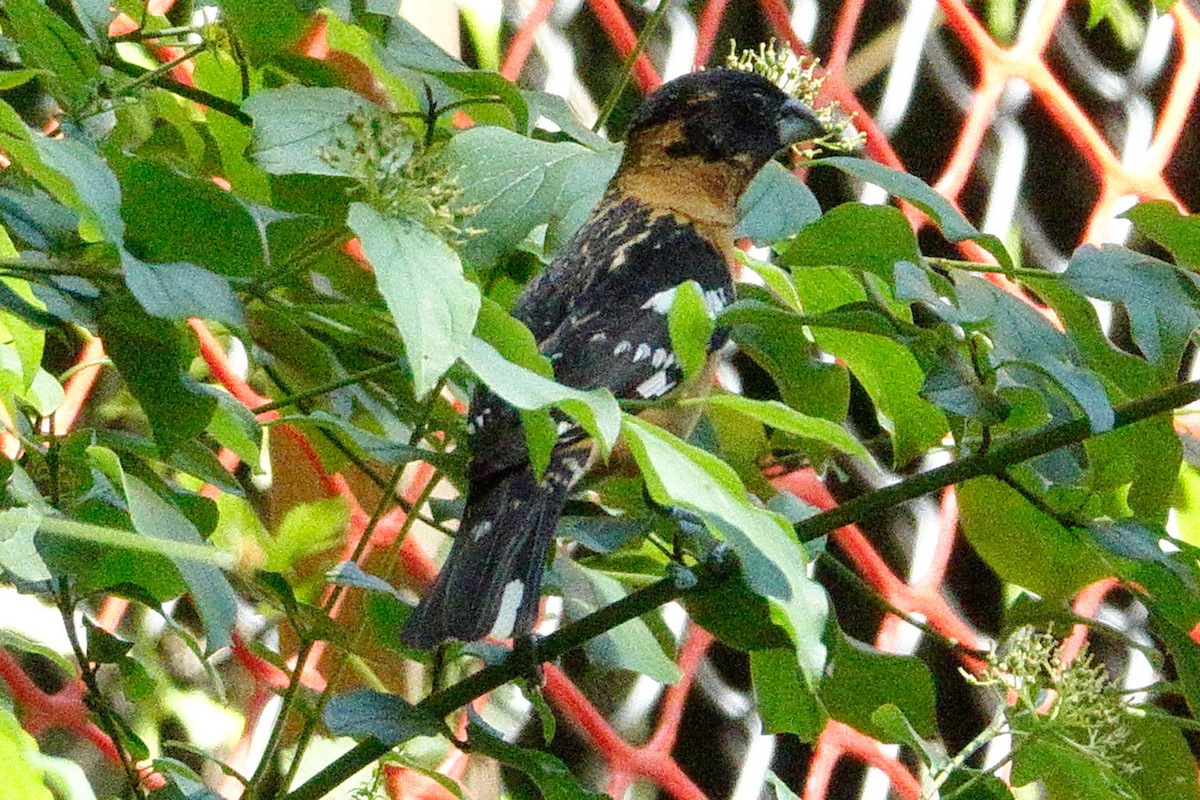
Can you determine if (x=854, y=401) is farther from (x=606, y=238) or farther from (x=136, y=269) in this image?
(x=136, y=269)

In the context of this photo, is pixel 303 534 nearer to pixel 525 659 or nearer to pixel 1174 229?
pixel 525 659

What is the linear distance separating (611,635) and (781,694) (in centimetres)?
12

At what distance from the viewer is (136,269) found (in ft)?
2.28

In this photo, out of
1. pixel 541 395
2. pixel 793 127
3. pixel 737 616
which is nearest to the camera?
pixel 541 395

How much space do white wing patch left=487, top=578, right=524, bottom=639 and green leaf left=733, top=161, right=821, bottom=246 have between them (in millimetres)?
277

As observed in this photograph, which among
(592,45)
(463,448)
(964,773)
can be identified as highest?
(592,45)

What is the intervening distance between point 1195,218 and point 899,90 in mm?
1624

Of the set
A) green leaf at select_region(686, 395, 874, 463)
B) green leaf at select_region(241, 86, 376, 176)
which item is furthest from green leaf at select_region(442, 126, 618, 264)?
green leaf at select_region(686, 395, 874, 463)

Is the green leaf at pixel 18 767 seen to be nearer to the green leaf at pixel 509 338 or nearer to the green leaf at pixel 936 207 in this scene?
the green leaf at pixel 509 338

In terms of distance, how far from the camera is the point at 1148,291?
873 mm

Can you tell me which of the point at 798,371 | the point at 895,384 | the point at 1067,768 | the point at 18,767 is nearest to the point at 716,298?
the point at 798,371

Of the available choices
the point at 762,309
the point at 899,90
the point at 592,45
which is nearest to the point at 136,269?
the point at 762,309

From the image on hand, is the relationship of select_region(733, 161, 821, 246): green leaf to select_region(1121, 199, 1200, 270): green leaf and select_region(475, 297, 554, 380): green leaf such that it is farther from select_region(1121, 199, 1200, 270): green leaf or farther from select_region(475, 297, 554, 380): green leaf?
select_region(475, 297, 554, 380): green leaf

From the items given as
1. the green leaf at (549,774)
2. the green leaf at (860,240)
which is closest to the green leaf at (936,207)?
the green leaf at (860,240)
